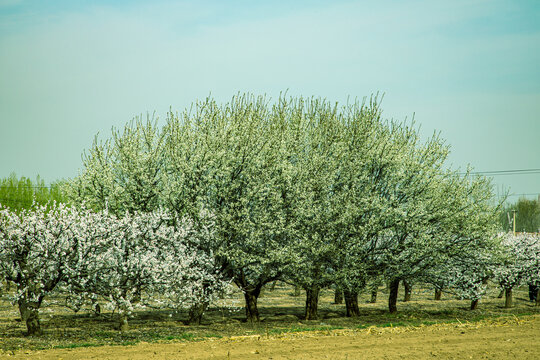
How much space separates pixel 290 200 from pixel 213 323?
626 centimetres

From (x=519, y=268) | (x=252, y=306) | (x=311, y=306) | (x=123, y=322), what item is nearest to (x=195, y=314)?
(x=252, y=306)

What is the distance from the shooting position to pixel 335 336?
60.2 feet

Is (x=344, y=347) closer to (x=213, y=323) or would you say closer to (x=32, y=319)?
(x=213, y=323)

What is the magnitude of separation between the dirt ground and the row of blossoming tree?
3.56 m

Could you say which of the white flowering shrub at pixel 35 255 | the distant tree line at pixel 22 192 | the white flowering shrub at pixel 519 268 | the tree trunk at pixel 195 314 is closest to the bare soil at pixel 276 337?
the tree trunk at pixel 195 314

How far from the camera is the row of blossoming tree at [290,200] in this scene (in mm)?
21312

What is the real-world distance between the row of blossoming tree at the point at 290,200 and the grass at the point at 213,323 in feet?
4.33

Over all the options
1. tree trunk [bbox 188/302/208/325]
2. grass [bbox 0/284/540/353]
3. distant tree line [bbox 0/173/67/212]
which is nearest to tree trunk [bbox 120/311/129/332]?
grass [bbox 0/284/540/353]

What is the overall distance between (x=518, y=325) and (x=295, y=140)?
1216 centimetres

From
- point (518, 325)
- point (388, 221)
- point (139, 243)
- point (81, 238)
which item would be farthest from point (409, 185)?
point (81, 238)

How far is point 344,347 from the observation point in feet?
51.8

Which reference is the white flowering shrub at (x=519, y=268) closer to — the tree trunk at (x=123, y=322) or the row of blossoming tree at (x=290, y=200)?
the row of blossoming tree at (x=290, y=200)

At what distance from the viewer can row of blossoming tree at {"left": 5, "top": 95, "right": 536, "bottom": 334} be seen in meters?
21.3

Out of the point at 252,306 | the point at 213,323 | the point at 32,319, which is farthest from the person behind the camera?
the point at 252,306
